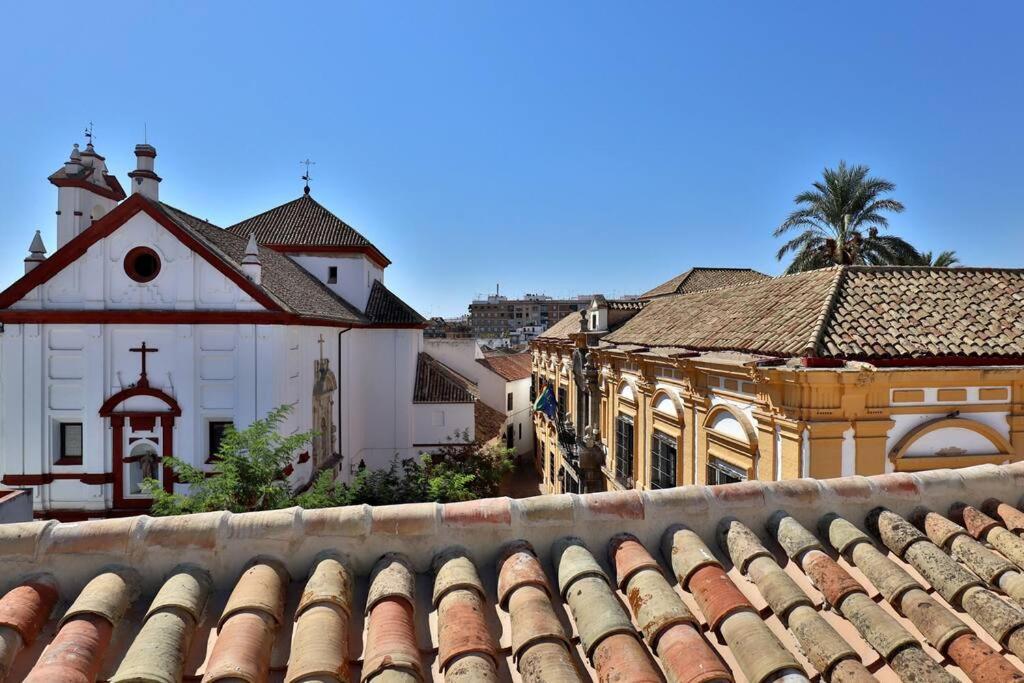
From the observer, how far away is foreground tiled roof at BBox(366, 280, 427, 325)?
22641mm

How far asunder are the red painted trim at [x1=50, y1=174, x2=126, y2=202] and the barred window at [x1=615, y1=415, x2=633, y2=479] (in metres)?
16.4

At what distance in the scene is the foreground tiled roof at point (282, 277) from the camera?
48.1ft

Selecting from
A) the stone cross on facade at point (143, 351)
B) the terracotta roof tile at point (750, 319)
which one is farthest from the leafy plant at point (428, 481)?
the terracotta roof tile at point (750, 319)

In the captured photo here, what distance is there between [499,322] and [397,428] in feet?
298

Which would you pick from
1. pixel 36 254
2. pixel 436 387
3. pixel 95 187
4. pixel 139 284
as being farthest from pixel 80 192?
pixel 436 387

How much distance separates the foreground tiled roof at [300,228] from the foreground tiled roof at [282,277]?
1.17 meters

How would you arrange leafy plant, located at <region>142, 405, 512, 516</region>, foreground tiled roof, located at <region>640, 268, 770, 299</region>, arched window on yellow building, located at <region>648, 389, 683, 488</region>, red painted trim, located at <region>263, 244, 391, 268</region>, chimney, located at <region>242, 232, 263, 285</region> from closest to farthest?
leafy plant, located at <region>142, 405, 512, 516</region> → arched window on yellow building, located at <region>648, 389, 683, 488</region> → chimney, located at <region>242, 232, 263, 285</region> → red painted trim, located at <region>263, 244, 391, 268</region> → foreground tiled roof, located at <region>640, 268, 770, 299</region>

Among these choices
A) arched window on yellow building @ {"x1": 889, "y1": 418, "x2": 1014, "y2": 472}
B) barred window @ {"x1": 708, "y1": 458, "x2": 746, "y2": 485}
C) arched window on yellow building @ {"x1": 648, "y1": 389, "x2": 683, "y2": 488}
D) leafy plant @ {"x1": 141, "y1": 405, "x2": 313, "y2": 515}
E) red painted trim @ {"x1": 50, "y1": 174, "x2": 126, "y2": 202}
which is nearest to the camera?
arched window on yellow building @ {"x1": 889, "y1": 418, "x2": 1014, "y2": 472}

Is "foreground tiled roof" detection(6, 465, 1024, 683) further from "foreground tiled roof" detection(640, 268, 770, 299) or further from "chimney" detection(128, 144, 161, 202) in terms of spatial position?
"foreground tiled roof" detection(640, 268, 770, 299)

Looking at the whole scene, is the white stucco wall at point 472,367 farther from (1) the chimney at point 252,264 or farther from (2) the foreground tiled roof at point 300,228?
(1) the chimney at point 252,264

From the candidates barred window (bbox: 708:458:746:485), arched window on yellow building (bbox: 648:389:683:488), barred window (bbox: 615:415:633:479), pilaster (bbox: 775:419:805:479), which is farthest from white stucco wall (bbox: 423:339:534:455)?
pilaster (bbox: 775:419:805:479)

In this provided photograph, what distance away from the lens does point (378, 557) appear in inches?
145

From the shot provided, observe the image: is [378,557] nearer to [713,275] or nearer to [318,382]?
[318,382]

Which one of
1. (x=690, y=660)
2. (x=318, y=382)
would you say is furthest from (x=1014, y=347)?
(x=318, y=382)
